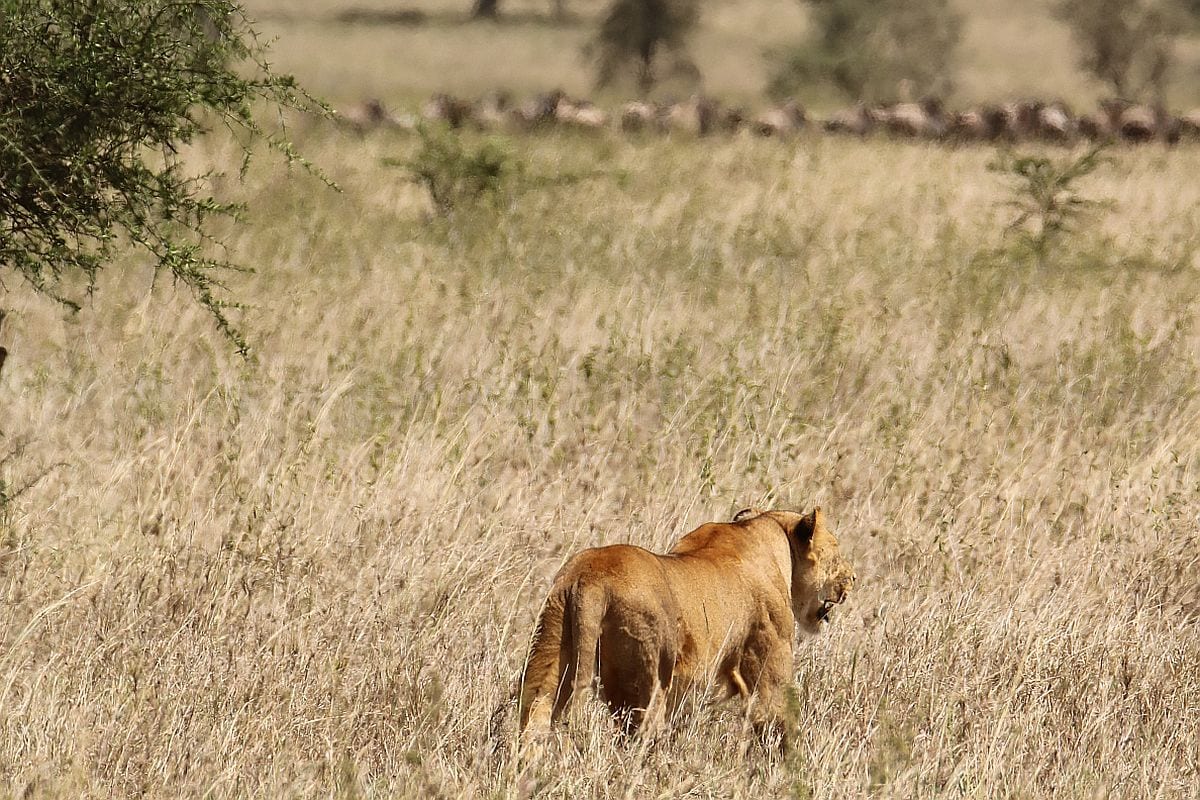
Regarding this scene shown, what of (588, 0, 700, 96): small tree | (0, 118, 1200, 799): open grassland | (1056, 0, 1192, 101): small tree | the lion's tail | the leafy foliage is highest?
(1056, 0, 1192, 101): small tree

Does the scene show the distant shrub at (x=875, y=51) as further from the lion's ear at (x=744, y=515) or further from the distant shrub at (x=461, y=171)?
the lion's ear at (x=744, y=515)

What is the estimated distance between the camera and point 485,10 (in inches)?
2576

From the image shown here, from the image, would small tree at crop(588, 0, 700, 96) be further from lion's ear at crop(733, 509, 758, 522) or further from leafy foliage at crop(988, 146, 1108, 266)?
lion's ear at crop(733, 509, 758, 522)

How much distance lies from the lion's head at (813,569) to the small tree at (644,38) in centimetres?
3920

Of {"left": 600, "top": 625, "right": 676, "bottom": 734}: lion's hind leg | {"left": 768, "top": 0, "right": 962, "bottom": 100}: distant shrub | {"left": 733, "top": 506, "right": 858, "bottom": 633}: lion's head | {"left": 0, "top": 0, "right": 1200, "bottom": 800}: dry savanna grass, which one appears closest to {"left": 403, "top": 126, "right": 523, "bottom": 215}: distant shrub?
{"left": 0, "top": 0, "right": 1200, "bottom": 800}: dry savanna grass

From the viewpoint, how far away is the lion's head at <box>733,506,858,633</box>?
471cm

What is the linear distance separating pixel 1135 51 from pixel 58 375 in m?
41.7

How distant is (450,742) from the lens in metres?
4.18

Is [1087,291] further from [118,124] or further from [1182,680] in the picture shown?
[118,124]

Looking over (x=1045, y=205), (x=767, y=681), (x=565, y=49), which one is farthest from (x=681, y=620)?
(x=565, y=49)

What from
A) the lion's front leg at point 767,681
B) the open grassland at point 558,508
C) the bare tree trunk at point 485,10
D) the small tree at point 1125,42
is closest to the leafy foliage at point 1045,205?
the open grassland at point 558,508

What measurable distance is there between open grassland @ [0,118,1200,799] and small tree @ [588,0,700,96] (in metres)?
33.7

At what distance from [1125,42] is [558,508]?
137 ft

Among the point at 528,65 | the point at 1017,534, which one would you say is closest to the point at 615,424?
the point at 1017,534
